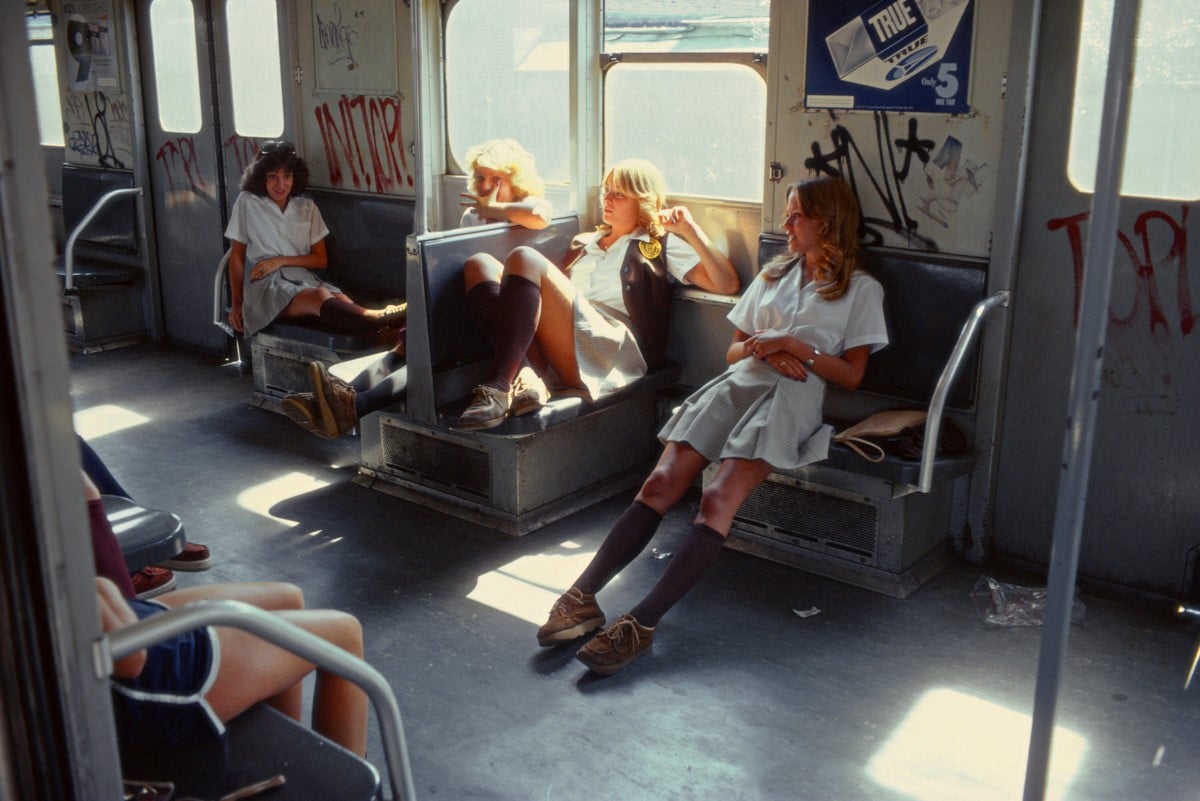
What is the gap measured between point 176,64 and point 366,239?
6.18 feet

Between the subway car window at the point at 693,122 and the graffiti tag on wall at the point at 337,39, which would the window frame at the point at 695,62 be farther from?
the graffiti tag on wall at the point at 337,39

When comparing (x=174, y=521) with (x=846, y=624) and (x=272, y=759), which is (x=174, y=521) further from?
(x=846, y=624)

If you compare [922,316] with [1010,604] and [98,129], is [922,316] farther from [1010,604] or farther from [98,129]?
[98,129]

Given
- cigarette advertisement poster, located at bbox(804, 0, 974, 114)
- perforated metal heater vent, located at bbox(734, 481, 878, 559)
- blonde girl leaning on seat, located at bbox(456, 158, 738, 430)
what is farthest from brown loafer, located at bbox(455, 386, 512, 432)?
cigarette advertisement poster, located at bbox(804, 0, 974, 114)

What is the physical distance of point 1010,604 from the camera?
376 centimetres

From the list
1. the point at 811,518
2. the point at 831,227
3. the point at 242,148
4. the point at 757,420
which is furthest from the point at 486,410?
the point at 242,148

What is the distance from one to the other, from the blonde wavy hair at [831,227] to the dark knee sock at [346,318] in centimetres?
224

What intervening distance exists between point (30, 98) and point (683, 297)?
3.58 metres

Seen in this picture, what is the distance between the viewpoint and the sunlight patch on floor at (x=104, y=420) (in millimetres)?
5527

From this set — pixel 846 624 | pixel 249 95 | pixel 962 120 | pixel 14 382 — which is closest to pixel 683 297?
pixel 962 120

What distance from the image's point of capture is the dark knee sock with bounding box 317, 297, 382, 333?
5352 millimetres

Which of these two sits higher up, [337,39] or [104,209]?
[337,39]

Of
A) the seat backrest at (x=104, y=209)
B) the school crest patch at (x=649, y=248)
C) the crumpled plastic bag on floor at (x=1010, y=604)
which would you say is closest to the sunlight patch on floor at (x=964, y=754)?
the crumpled plastic bag on floor at (x=1010, y=604)

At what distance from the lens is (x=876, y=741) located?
3.02 m
